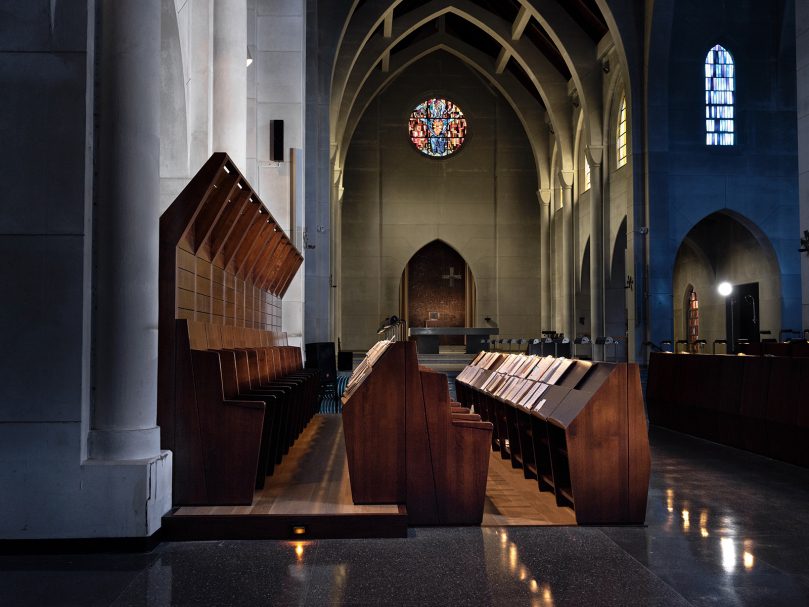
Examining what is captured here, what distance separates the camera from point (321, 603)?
263 centimetres

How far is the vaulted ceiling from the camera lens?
18.9 meters

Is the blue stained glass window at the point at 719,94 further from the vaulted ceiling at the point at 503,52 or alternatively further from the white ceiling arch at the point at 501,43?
the white ceiling arch at the point at 501,43

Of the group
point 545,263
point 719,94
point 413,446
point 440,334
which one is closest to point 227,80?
point 413,446

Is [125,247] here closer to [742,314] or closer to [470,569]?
[470,569]

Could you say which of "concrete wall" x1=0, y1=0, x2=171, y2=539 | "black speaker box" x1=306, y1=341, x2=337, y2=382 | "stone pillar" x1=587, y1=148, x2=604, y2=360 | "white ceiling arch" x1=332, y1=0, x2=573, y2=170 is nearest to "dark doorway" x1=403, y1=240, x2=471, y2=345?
"white ceiling arch" x1=332, y1=0, x2=573, y2=170

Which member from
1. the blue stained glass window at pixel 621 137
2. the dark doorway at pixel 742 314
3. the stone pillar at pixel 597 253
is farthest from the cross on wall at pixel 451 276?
the dark doorway at pixel 742 314

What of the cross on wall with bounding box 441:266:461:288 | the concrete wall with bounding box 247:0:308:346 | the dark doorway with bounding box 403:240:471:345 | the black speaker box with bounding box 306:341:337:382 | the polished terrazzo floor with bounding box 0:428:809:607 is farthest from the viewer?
the dark doorway with bounding box 403:240:471:345

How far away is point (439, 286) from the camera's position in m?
26.5

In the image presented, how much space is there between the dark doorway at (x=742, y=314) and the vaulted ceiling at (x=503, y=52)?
15.9 feet

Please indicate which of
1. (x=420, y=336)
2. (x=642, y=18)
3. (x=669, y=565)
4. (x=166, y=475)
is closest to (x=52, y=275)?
(x=166, y=475)

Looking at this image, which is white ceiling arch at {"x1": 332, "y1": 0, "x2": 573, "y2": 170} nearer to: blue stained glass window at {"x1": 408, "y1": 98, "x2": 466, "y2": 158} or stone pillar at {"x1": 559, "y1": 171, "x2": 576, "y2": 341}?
stone pillar at {"x1": 559, "y1": 171, "x2": 576, "y2": 341}

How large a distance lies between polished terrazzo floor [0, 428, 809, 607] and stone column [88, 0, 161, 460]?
0.57 m

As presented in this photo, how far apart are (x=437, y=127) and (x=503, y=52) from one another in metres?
3.32

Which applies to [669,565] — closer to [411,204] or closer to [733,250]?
[733,250]
